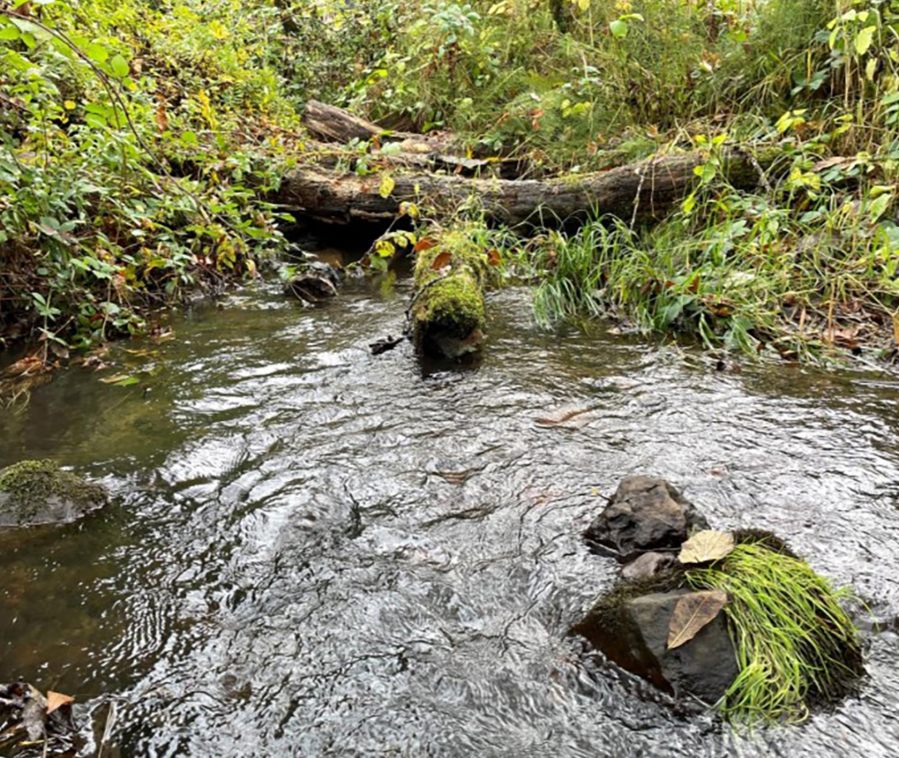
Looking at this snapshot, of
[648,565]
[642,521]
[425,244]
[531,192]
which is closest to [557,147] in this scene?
[531,192]

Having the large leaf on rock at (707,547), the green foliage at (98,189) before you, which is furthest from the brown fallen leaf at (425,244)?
the large leaf on rock at (707,547)

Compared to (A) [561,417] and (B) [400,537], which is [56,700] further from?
(A) [561,417]

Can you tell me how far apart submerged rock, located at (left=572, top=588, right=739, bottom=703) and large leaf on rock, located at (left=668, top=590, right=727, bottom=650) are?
1cm

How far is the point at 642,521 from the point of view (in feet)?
7.59

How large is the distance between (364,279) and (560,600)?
4424 mm

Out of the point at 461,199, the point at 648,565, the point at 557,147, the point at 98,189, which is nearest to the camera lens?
the point at 648,565

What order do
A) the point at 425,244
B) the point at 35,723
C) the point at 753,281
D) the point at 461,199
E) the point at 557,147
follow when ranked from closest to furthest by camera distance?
1. the point at 35,723
2. the point at 753,281
3. the point at 425,244
4. the point at 461,199
5. the point at 557,147

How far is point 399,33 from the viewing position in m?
10.8

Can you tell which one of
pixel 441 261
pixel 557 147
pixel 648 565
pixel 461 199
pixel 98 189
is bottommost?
pixel 648 565

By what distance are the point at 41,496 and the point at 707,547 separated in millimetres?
2420

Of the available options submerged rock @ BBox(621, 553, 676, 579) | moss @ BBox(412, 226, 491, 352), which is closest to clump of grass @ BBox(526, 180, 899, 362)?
moss @ BBox(412, 226, 491, 352)

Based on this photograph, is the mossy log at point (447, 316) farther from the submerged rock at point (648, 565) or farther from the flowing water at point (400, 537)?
the submerged rock at point (648, 565)

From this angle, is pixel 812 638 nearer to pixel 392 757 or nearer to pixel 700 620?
pixel 700 620

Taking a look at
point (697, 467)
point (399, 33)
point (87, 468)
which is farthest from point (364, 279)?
point (399, 33)
